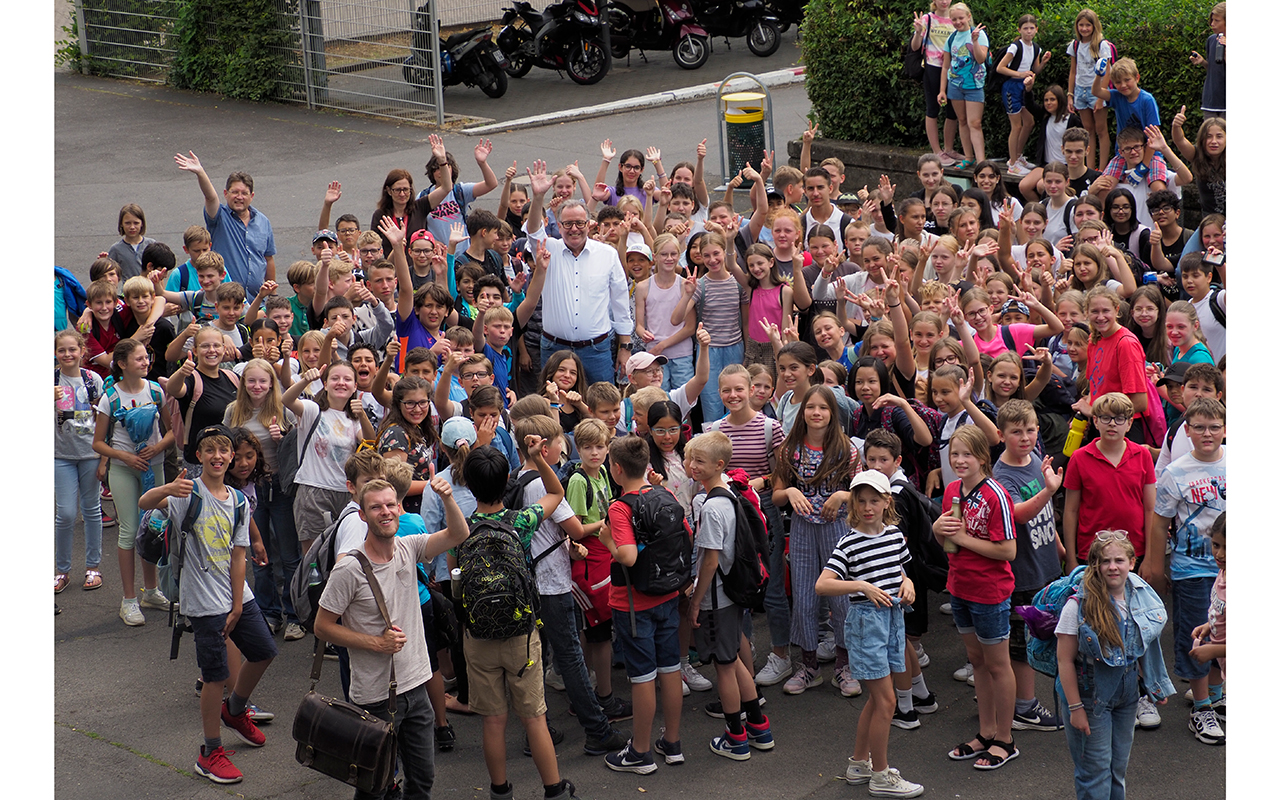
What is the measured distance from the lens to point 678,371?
30.6 ft

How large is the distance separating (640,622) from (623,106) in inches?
588

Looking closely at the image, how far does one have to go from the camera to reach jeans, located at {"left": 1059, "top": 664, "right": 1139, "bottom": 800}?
5434mm

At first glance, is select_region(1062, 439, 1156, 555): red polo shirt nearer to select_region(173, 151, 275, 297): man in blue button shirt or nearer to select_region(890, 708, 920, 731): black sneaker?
select_region(890, 708, 920, 731): black sneaker

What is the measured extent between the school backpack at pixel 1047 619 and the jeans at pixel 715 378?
3.46 m

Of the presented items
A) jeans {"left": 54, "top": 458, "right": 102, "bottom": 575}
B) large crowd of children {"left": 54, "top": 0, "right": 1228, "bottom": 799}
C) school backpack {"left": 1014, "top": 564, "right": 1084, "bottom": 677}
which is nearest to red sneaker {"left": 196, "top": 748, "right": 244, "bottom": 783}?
large crowd of children {"left": 54, "top": 0, "right": 1228, "bottom": 799}

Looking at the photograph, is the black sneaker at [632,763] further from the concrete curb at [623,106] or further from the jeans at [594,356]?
the concrete curb at [623,106]

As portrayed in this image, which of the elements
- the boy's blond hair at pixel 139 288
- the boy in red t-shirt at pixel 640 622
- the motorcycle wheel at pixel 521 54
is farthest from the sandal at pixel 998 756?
the motorcycle wheel at pixel 521 54

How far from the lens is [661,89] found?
21266mm

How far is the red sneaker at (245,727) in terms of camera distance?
658 cm

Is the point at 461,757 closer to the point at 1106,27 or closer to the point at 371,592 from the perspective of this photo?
the point at 371,592

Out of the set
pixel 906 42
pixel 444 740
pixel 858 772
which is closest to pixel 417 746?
pixel 444 740

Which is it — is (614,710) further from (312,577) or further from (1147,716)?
(1147,716)

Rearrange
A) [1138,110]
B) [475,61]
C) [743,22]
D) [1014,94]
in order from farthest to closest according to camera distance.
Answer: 1. [743,22]
2. [475,61]
3. [1014,94]
4. [1138,110]

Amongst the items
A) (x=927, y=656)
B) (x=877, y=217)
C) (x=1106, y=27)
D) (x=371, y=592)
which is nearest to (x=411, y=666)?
(x=371, y=592)
